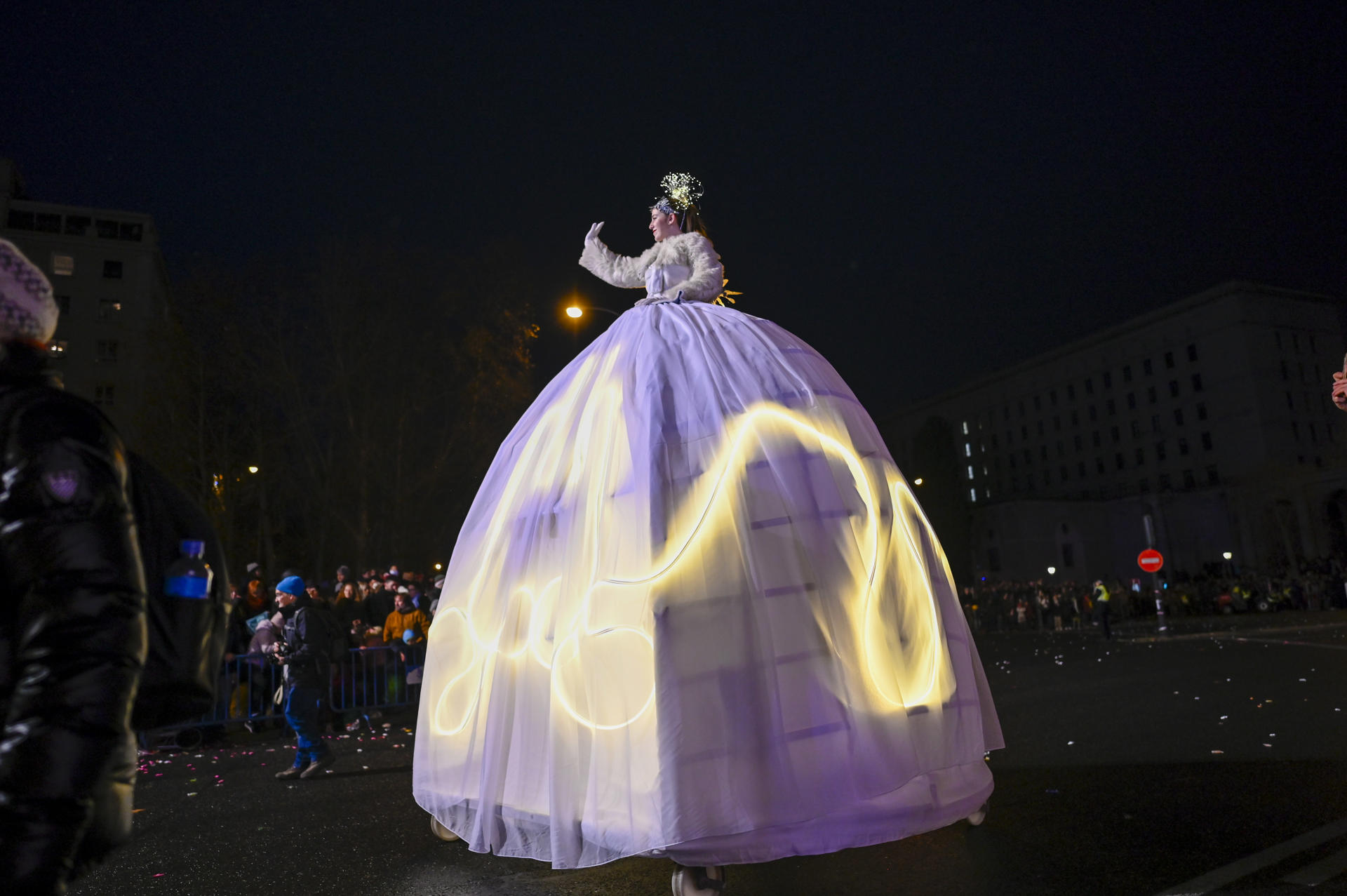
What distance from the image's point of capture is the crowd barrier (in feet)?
34.1

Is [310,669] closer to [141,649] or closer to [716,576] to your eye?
[716,576]

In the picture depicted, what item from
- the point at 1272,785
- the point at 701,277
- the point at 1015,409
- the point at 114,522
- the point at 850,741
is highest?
the point at 1015,409

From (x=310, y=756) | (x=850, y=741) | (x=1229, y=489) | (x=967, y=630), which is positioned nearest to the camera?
(x=850, y=741)

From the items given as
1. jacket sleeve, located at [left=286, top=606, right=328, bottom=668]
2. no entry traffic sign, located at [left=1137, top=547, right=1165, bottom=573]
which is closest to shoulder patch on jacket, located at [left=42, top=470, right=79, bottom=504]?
jacket sleeve, located at [left=286, top=606, right=328, bottom=668]

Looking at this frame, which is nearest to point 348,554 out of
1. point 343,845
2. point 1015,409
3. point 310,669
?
point 310,669

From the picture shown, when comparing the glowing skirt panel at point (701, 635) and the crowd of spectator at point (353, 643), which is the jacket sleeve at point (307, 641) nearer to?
the crowd of spectator at point (353, 643)

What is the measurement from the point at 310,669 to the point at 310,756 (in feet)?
2.82

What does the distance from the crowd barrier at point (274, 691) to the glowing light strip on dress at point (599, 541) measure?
685 cm

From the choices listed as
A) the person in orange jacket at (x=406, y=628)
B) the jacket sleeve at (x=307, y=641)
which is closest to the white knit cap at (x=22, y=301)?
the jacket sleeve at (x=307, y=641)

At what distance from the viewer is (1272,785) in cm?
454

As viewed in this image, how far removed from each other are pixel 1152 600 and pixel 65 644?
39.5m

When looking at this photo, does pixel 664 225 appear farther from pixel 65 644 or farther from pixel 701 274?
pixel 65 644

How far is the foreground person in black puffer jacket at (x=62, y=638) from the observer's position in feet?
4.69

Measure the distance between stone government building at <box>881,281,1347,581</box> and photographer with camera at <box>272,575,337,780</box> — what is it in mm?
62212
